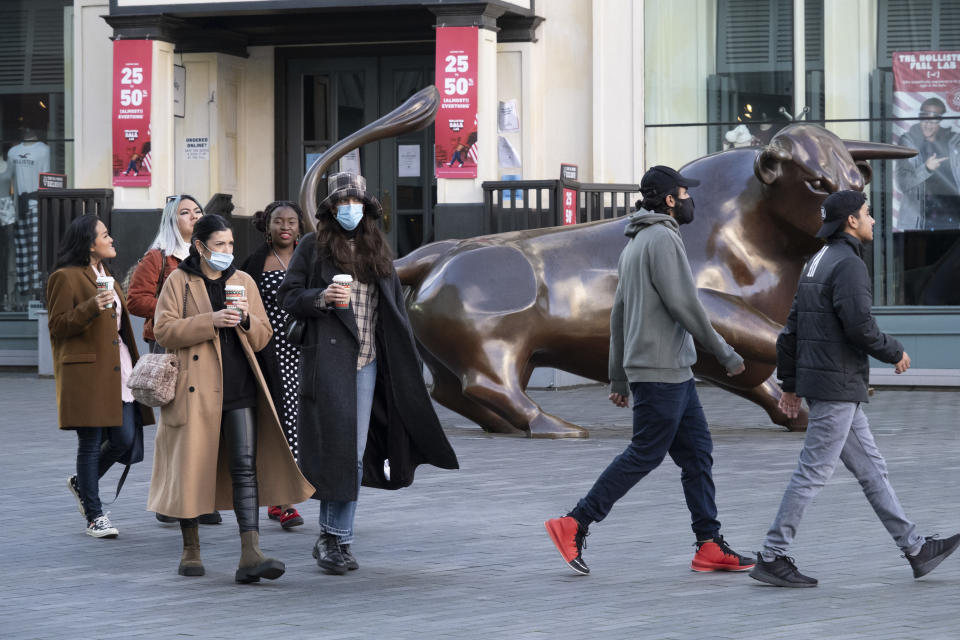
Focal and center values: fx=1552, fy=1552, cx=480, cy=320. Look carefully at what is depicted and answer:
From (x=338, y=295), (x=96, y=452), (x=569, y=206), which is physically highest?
(x=569, y=206)

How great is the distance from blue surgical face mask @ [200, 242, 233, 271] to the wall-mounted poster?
1166 cm

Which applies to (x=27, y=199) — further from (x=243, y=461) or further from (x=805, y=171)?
(x=243, y=461)

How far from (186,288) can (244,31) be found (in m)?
12.5

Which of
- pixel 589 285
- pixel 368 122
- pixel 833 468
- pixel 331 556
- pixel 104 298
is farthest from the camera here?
pixel 368 122

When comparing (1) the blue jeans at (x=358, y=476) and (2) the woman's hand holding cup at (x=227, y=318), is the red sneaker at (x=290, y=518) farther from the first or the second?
(2) the woman's hand holding cup at (x=227, y=318)

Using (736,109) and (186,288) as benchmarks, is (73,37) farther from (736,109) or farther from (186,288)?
(186,288)

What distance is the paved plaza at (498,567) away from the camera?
5828 mm

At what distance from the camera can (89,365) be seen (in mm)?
8094

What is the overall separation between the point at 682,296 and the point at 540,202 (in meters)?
10.0

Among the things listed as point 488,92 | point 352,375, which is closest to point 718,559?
point 352,375

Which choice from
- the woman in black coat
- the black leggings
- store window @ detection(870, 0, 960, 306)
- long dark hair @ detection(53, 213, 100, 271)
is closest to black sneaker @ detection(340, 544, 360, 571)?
the woman in black coat

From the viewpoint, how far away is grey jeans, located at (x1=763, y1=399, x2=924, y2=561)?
6.49 m

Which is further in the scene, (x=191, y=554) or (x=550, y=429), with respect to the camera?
(x=550, y=429)

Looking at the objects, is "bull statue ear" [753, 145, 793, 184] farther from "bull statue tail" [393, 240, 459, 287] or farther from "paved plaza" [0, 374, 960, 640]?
"bull statue tail" [393, 240, 459, 287]
